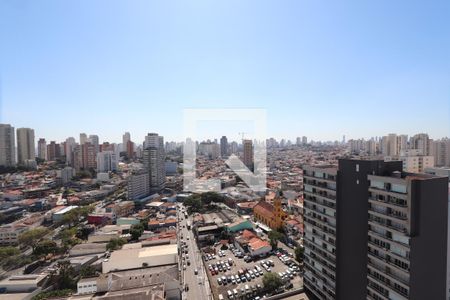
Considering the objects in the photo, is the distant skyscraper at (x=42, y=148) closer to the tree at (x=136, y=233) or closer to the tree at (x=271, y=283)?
the tree at (x=136, y=233)

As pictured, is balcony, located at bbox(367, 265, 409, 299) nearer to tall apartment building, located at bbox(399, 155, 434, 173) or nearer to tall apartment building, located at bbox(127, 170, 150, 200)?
tall apartment building, located at bbox(399, 155, 434, 173)

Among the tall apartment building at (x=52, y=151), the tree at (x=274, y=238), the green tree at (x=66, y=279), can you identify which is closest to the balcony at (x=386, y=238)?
the tree at (x=274, y=238)

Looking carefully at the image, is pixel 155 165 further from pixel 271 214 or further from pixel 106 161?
pixel 271 214

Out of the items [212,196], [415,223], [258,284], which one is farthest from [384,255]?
[212,196]

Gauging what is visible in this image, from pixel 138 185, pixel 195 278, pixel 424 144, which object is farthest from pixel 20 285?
pixel 424 144

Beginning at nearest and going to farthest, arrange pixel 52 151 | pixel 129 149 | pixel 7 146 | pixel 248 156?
pixel 248 156 → pixel 7 146 → pixel 52 151 → pixel 129 149
